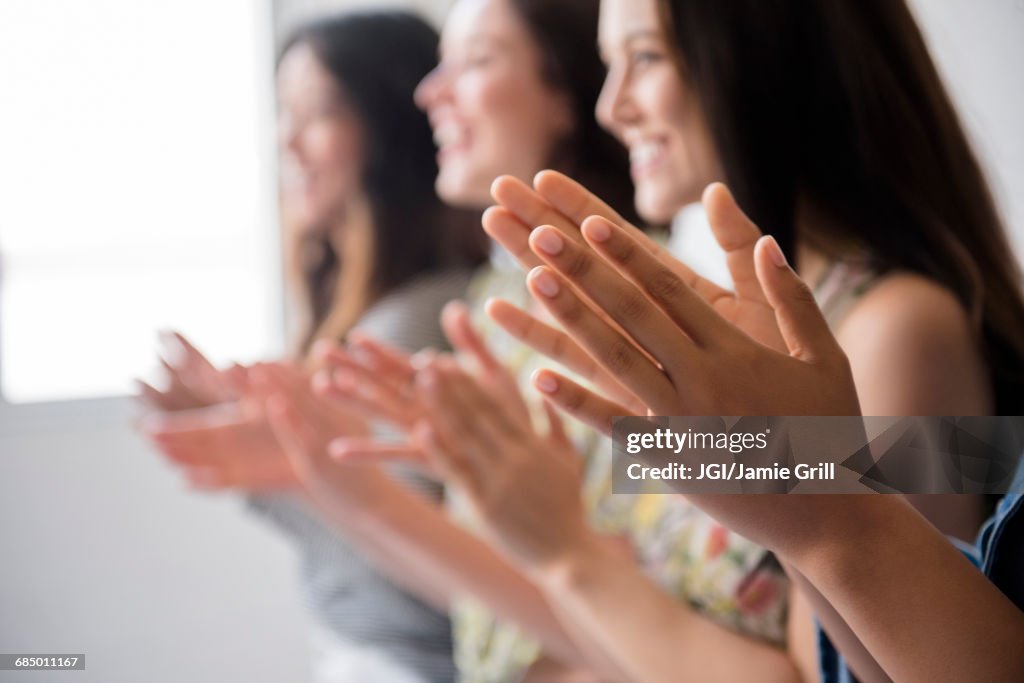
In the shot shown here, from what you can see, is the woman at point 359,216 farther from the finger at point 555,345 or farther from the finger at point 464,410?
the finger at point 555,345

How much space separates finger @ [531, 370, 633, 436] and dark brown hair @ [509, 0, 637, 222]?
447mm

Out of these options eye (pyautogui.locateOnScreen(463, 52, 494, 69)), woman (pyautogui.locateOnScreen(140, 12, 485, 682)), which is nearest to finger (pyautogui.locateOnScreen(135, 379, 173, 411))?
woman (pyautogui.locateOnScreen(140, 12, 485, 682))

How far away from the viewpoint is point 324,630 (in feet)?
2.64

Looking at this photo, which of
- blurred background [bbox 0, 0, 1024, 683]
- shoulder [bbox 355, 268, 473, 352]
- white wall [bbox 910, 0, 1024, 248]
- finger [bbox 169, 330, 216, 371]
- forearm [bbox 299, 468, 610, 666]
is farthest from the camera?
shoulder [bbox 355, 268, 473, 352]

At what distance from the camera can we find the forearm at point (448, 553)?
587 mm

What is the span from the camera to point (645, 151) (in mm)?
474

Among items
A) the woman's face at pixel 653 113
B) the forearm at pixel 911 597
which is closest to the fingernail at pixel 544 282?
the forearm at pixel 911 597

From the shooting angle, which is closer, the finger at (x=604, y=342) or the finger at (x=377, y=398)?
the finger at (x=604, y=342)

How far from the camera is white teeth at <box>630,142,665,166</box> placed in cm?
46

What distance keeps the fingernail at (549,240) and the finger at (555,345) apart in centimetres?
7

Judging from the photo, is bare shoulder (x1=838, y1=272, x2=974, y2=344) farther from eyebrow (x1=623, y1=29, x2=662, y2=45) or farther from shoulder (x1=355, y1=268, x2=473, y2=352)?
shoulder (x1=355, y1=268, x2=473, y2=352)

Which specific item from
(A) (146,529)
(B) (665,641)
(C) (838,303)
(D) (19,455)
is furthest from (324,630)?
(C) (838,303)

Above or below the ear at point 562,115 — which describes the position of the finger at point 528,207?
above

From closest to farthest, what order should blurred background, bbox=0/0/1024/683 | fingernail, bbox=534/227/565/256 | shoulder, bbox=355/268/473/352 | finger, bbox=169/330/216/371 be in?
fingernail, bbox=534/227/565/256, blurred background, bbox=0/0/1024/683, finger, bbox=169/330/216/371, shoulder, bbox=355/268/473/352
